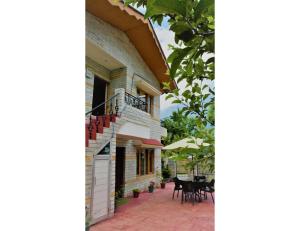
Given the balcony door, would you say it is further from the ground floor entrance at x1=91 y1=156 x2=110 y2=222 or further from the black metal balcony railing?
the ground floor entrance at x1=91 y1=156 x2=110 y2=222

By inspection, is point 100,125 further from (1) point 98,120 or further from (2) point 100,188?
(2) point 100,188

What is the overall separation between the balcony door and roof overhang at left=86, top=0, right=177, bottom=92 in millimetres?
1155

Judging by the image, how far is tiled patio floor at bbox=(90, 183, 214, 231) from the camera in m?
3.59

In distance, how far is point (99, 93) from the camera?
5086 millimetres

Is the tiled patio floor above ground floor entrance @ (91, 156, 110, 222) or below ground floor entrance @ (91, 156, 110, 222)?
below

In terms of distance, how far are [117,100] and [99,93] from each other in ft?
2.03

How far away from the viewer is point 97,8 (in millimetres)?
4340

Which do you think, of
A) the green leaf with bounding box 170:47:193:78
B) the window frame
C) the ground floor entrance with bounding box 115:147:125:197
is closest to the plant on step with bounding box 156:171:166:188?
the window frame

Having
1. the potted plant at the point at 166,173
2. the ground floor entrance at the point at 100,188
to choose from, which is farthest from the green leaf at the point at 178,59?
the potted plant at the point at 166,173
